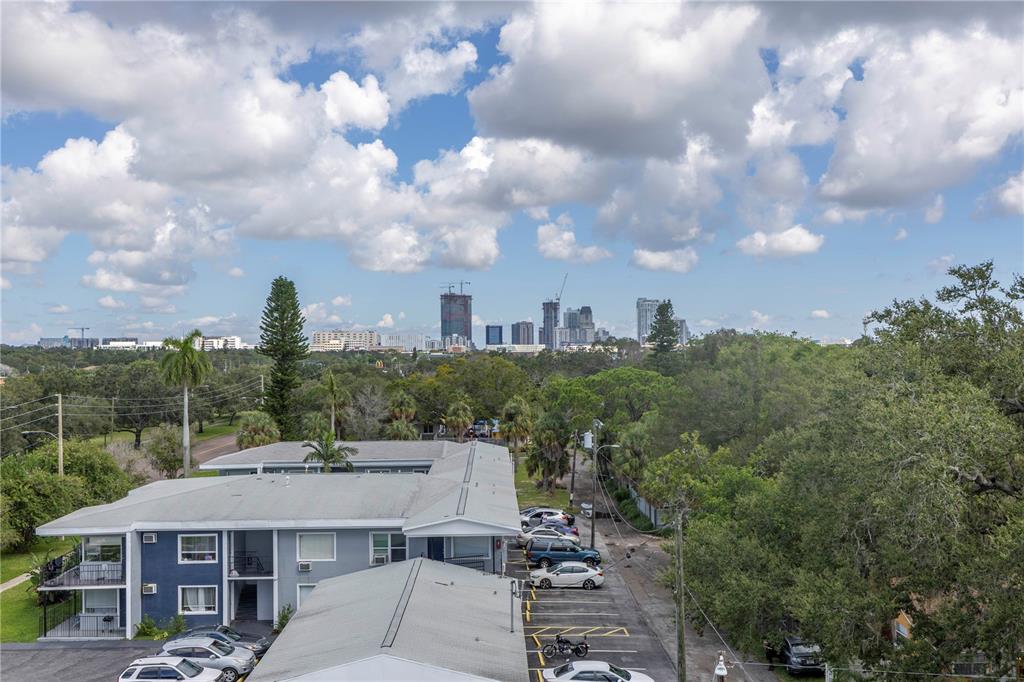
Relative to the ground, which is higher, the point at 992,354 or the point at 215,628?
the point at 992,354

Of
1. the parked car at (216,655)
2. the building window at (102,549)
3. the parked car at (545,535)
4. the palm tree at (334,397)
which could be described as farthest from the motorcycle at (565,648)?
the palm tree at (334,397)

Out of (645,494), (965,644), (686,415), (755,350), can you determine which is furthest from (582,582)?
(755,350)

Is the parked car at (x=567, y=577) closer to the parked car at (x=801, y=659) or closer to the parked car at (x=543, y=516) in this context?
the parked car at (x=801, y=659)

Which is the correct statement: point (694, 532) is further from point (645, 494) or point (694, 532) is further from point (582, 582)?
point (645, 494)

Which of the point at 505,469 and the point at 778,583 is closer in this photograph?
the point at 778,583

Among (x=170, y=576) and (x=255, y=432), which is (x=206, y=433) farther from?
(x=170, y=576)

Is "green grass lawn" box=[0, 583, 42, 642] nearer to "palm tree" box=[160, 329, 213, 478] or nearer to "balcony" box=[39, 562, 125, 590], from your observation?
"balcony" box=[39, 562, 125, 590]

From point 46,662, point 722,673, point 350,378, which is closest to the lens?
point 722,673
